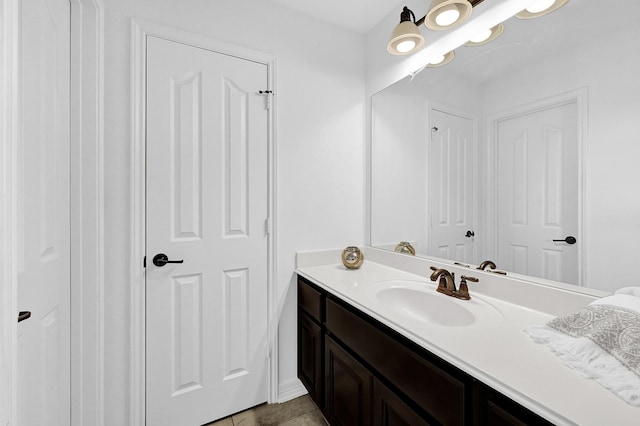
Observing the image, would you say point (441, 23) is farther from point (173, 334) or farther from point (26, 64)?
point (173, 334)

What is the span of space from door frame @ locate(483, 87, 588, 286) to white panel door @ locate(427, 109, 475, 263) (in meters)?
0.09

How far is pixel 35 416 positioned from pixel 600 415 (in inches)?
59.3

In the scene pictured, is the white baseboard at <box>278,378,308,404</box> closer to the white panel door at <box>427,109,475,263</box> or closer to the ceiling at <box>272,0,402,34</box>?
the white panel door at <box>427,109,475,263</box>

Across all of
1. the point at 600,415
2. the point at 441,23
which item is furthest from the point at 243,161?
the point at 600,415

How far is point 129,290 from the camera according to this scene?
4.63ft

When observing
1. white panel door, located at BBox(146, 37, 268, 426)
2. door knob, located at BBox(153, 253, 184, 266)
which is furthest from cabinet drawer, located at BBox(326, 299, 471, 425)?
door knob, located at BBox(153, 253, 184, 266)

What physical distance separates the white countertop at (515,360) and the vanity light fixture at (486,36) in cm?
109

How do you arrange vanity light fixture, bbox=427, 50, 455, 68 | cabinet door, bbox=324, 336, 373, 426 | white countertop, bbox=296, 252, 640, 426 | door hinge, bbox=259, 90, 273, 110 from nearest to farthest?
white countertop, bbox=296, 252, 640, 426, cabinet door, bbox=324, 336, 373, 426, vanity light fixture, bbox=427, 50, 455, 68, door hinge, bbox=259, 90, 273, 110

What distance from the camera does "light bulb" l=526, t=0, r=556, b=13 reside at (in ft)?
3.67

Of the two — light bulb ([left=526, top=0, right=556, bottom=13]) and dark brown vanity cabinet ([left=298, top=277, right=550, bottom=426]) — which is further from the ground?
light bulb ([left=526, top=0, right=556, bottom=13])

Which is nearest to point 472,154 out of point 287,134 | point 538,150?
point 538,150

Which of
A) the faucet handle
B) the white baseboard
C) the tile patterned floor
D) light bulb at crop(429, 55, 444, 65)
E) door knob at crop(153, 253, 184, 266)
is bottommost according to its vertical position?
the tile patterned floor

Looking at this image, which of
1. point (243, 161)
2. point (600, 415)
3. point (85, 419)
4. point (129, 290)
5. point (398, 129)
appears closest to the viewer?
point (600, 415)

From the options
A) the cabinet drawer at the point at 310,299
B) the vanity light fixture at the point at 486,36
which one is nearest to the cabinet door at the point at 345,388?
the cabinet drawer at the point at 310,299
